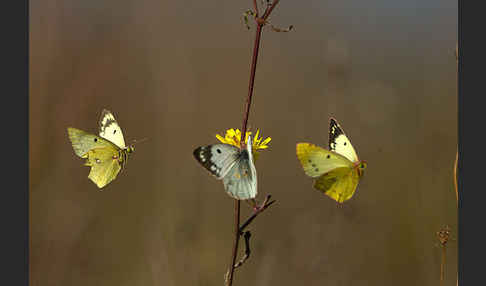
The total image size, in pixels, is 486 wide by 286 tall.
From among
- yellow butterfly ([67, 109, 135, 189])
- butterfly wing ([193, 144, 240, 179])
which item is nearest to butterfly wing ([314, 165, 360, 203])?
butterfly wing ([193, 144, 240, 179])

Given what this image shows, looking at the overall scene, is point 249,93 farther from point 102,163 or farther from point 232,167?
point 102,163

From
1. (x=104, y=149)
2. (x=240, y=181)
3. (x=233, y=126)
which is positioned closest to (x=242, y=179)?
(x=240, y=181)

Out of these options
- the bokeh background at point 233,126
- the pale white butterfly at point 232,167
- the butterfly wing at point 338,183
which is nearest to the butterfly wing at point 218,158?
the pale white butterfly at point 232,167

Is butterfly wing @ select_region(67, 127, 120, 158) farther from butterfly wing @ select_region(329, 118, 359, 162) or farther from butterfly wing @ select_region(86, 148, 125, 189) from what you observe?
butterfly wing @ select_region(329, 118, 359, 162)

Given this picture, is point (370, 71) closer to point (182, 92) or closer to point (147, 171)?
point (182, 92)

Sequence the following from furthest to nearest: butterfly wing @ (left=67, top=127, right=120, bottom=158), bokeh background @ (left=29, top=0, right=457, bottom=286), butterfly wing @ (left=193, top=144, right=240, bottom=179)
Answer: bokeh background @ (left=29, top=0, right=457, bottom=286) → butterfly wing @ (left=67, top=127, right=120, bottom=158) → butterfly wing @ (left=193, top=144, right=240, bottom=179)

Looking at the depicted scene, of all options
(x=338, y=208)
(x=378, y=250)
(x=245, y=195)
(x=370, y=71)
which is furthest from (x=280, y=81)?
(x=245, y=195)

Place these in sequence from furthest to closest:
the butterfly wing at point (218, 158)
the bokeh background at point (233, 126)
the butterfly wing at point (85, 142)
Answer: the bokeh background at point (233, 126), the butterfly wing at point (85, 142), the butterfly wing at point (218, 158)

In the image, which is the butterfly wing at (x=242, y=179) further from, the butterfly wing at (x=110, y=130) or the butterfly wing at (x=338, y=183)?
the butterfly wing at (x=110, y=130)
